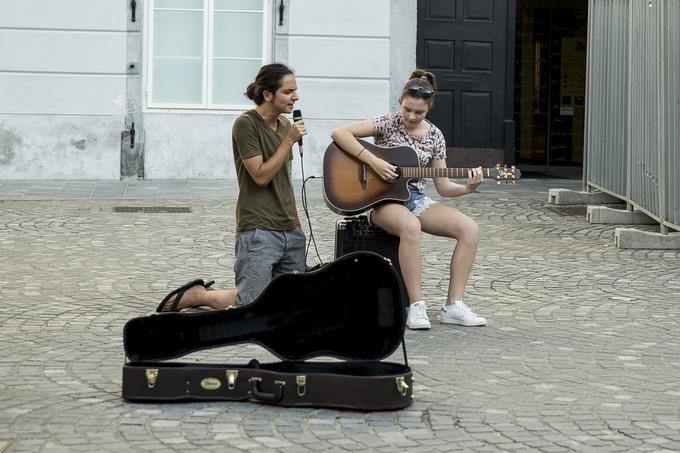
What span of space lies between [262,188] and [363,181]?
77 centimetres

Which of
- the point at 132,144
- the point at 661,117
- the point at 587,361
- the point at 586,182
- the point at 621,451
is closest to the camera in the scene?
the point at 621,451

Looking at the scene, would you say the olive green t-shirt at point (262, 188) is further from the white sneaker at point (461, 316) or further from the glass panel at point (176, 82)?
the glass panel at point (176, 82)

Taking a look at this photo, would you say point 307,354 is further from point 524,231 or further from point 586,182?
point 586,182

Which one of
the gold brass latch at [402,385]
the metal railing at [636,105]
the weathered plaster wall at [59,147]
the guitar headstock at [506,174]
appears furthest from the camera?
the weathered plaster wall at [59,147]

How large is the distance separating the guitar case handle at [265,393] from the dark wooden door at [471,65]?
1126 centimetres

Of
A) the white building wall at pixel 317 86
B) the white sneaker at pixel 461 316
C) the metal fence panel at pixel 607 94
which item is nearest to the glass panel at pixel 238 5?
the white building wall at pixel 317 86

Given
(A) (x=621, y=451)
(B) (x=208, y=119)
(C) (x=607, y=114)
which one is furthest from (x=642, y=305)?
(B) (x=208, y=119)

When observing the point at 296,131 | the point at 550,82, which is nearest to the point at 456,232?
the point at 296,131

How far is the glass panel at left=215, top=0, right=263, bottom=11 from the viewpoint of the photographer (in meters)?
16.6

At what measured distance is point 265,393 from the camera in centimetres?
603

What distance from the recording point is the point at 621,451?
5.45 metres

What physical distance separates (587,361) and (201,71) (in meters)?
10.3

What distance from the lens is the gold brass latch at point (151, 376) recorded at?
6059 millimetres

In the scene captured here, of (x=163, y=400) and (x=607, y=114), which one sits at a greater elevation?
(x=607, y=114)
